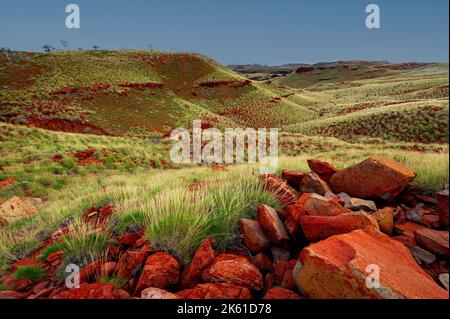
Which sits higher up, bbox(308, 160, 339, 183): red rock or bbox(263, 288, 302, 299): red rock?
bbox(308, 160, 339, 183): red rock

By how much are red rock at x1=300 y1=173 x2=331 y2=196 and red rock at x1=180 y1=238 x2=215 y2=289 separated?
7.77 ft

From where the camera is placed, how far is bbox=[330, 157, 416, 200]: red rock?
4336 mm

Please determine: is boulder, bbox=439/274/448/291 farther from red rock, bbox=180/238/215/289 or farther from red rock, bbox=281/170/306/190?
red rock, bbox=281/170/306/190

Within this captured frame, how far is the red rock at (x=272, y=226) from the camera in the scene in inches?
133

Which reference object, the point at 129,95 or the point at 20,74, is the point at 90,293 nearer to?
the point at 129,95

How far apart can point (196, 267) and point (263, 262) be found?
0.72 metres

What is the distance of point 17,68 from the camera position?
183ft

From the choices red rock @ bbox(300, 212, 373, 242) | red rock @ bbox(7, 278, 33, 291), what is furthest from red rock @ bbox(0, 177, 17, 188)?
red rock @ bbox(300, 212, 373, 242)

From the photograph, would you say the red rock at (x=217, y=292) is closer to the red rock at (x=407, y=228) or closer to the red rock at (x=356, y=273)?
the red rock at (x=356, y=273)

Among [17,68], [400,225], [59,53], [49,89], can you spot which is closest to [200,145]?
[400,225]

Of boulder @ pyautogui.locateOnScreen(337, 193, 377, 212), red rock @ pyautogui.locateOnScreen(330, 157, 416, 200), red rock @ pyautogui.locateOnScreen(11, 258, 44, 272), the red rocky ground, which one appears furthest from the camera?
red rock @ pyautogui.locateOnScreen(330, 157, 416, 200)

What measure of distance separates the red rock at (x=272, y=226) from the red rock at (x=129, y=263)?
1.39 meters

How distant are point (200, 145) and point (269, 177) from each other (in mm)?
21568
